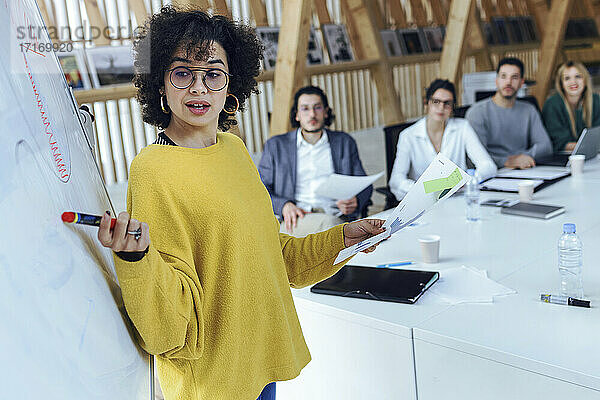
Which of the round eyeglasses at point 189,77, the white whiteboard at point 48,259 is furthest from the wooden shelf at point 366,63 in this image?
the white whiteboard at point 48,259

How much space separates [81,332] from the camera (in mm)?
725

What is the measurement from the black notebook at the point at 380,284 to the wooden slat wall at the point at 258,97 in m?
1.51

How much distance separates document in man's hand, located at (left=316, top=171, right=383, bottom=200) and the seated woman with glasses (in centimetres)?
53

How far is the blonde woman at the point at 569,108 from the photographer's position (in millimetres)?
4680

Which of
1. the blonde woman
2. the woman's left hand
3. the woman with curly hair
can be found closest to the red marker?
the woman with curly hair

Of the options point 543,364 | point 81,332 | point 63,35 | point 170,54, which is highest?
point 63,35

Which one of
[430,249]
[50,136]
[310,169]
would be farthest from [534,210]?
[50,136]

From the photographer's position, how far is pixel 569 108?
473 cm

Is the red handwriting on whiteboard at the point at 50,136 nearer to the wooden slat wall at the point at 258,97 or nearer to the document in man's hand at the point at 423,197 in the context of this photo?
the document in man's hand at the point at 423,197

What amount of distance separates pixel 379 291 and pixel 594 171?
2.52 metres

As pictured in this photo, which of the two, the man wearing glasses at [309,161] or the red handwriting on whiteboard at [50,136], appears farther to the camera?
the man wearing glasses at [309,161]

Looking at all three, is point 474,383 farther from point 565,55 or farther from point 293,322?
point 565,55

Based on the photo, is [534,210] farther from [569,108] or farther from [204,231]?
[569,108]

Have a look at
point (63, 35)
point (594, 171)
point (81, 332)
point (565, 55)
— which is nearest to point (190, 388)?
point (81, 332)
